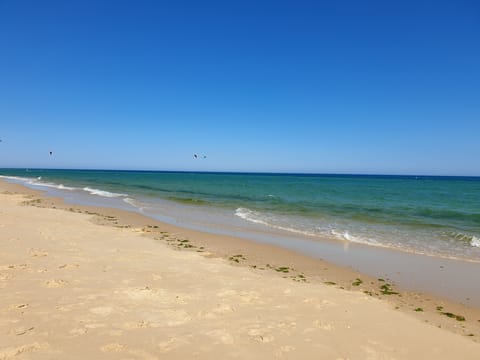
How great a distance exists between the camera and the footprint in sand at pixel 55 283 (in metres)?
7.47

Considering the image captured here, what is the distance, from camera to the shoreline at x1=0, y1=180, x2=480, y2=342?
7.57 m

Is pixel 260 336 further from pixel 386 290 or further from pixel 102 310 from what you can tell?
pixel 386 290

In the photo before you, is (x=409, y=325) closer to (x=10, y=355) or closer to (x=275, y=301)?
(x=275, y=301)

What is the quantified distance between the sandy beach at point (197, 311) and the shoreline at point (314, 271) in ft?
0.23

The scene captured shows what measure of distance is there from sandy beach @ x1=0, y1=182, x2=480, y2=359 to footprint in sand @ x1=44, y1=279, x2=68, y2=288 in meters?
0.02

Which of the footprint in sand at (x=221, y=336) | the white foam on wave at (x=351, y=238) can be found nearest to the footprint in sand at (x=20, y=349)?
the footprint in sand at (x=221, y=336)

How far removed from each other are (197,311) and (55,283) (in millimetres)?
3452

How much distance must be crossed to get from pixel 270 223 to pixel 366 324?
14401 mm

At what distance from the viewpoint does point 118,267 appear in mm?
9422

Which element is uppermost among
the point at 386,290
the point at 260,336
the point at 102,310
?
the point at 102,310

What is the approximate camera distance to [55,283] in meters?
7.62

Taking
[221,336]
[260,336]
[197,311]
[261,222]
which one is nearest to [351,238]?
[261,222]

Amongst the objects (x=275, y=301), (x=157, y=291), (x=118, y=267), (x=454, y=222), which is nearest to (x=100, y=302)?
(x=157, y=291)

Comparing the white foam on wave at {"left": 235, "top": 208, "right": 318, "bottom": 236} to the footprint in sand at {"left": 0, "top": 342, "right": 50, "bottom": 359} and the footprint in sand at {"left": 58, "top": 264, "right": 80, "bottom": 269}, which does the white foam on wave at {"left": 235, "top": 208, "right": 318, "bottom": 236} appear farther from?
the footprint in sand at {"left": 0, "top": 342, "right": 50, "bottom": 359}
